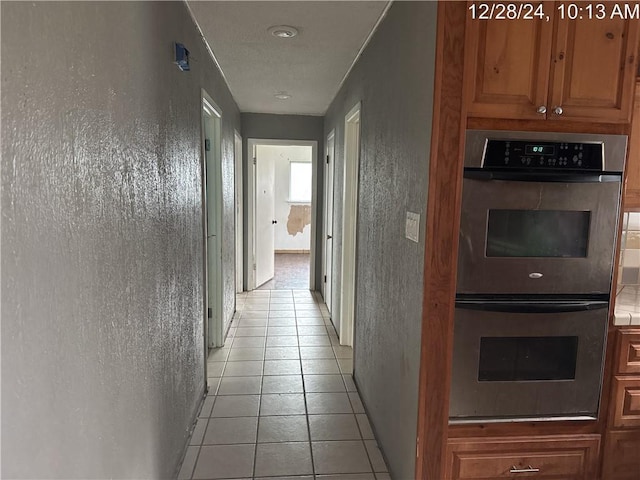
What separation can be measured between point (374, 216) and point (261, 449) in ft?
4.73

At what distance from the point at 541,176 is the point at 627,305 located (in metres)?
0.73

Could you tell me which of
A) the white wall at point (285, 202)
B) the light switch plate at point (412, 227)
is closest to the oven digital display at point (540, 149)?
the light switch plate at point (412, 227)

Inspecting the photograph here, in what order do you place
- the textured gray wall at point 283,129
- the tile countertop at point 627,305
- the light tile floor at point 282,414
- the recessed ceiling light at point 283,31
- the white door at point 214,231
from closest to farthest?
the tile countertop at point 627,305 → the light tile floor at point 282,414 → the recessed ceiling light at point 283,31 → the white door at point 214,231 → the textured gray wall at point 283,129

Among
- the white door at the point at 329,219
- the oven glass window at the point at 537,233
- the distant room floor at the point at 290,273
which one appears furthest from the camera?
the distant room floor at the point at 290,273

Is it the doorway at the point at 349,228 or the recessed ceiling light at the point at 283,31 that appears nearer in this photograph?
the recessed ceiling light at the point at 283,31

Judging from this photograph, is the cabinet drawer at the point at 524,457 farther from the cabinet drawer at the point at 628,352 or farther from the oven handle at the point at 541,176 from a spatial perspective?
the oven handle at the point at 541,176

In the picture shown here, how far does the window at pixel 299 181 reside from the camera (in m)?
8.66

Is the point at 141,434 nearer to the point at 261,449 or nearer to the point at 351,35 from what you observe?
the point at 261,449

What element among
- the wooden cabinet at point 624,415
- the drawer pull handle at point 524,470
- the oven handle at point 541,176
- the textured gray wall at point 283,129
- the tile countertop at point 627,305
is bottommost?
the drawer pull handle at point 524,470

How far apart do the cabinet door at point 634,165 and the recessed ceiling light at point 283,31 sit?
5.70ft

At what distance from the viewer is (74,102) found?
39.0 inches

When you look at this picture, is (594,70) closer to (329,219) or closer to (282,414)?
(282,414)

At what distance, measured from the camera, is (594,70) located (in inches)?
61.6

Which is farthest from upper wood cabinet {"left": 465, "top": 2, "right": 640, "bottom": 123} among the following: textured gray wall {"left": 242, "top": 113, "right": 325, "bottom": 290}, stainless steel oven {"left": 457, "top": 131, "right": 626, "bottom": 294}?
textured gray wall {"left": 242, "top": 113, "right": 325, "bottom": 290}
